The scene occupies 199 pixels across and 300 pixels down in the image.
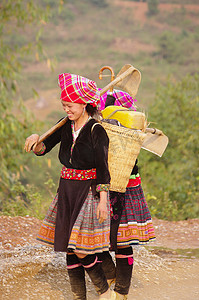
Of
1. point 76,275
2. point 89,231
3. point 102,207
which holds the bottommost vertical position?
point 76,275

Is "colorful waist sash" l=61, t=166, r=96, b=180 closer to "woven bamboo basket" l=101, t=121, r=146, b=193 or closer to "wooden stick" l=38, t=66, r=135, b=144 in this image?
"woven bamboo basket" l=101, t=121, r=146, b=193

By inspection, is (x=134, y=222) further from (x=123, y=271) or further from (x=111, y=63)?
(x=111, y=63)

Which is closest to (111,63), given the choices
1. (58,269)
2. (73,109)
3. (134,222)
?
(58,269)

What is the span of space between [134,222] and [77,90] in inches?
43.0

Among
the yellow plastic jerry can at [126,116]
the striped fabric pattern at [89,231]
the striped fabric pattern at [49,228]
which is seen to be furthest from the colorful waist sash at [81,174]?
the yellow plastic jerry can at [126,116]

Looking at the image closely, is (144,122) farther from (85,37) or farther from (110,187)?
(85,37)

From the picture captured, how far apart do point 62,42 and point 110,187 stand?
199 feet

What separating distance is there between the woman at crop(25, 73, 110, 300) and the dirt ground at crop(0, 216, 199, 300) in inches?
31.8

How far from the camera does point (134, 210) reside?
341 centimetres

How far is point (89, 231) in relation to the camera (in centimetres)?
298

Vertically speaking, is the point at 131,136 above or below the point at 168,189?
above

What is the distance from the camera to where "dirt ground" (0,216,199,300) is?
3.78 meters

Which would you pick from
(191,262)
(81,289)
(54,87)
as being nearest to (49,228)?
(81,289)

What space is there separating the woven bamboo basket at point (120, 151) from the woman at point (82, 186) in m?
0.15
